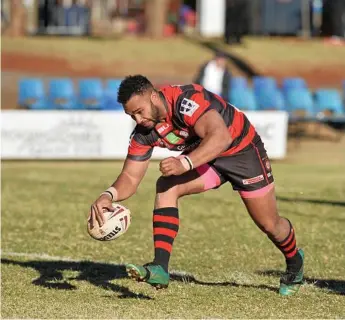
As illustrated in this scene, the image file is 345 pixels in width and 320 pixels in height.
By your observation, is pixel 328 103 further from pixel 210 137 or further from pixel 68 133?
pixel 210 137

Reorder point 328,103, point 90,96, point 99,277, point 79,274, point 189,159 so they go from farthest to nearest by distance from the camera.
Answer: point 328,103
point 90,96
point 79,274
point 99,277
point 189,159

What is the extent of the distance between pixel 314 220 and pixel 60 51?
72.2 ft

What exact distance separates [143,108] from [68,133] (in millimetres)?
11480

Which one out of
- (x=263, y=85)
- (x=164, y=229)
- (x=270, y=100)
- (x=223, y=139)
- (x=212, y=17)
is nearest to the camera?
(x=223, y=139)

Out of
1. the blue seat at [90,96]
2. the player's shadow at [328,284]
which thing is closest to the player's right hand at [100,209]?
the player's shadow at [328,284]

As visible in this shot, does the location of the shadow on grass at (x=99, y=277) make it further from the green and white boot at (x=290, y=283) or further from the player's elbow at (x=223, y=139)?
the player's elbow at (x=223, y=139)

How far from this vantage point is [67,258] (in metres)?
9.77

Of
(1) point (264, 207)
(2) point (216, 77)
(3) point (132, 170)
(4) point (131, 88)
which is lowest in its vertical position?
(1) point (264, 207)

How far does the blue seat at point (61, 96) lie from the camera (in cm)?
2261

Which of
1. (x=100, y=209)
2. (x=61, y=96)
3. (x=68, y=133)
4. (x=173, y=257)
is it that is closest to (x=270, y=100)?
(x=61, y=96)

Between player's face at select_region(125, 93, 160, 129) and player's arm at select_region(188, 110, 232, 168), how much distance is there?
0.32 m

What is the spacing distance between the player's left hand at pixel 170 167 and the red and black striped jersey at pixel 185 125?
42cm

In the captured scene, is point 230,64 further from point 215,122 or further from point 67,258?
Result: point 215,122

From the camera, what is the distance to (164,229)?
24.8ft
